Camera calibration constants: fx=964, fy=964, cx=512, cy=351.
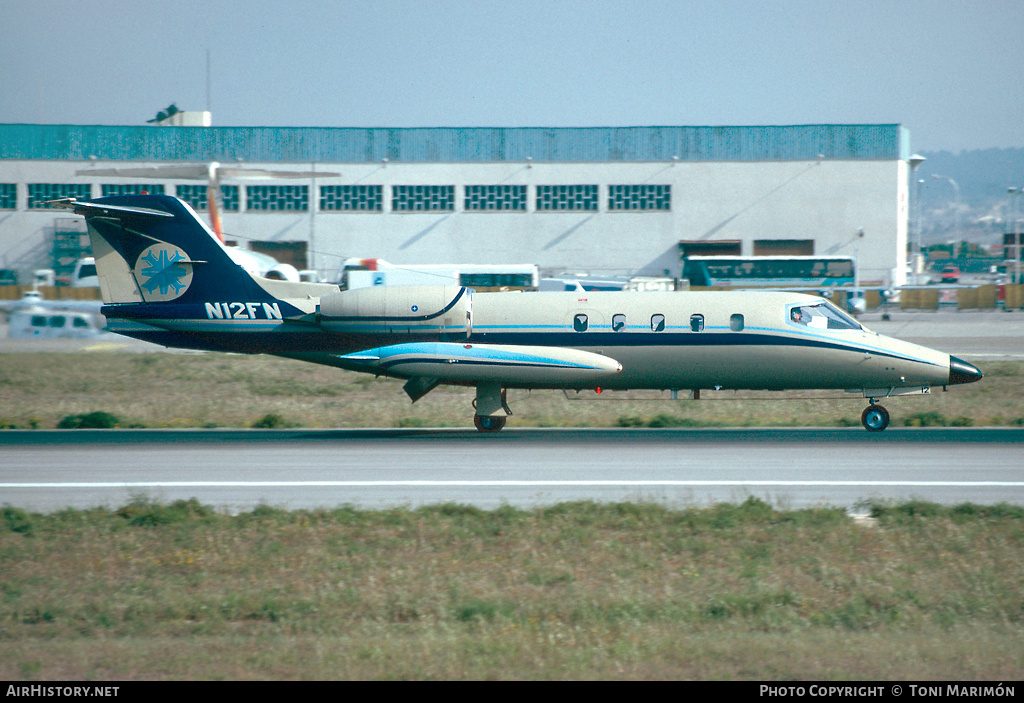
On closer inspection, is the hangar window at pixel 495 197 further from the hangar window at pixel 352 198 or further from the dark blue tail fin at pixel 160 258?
the dark blue tail fin at pixel 160 258

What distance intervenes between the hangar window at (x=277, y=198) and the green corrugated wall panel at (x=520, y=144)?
130 inches

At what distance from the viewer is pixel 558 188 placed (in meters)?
81.3

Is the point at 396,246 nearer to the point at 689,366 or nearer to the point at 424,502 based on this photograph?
the point at 689,366

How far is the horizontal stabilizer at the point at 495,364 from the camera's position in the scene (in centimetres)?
2112

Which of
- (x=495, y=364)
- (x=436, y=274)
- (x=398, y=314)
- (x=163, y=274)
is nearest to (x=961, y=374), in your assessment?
(x=495, y=364)

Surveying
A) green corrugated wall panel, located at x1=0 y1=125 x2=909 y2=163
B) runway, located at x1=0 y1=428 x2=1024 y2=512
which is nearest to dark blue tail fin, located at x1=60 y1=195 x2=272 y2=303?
runway, located at x1=0 y1=428 x2=1024 y2=512

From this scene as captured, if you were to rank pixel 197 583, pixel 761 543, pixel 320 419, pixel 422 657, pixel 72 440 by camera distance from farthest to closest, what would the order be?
1. pixel 320 419
2. pixel 72 440
3. pixel 761 543
4. pixel 197 583
5. pixel 422 657

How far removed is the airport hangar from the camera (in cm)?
8025

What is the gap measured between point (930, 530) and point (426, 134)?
7389cm

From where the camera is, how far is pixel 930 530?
1220 centimetres

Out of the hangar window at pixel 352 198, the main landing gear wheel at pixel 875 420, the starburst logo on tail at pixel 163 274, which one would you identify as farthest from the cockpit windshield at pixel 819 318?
the hangar window at pixel 352 198

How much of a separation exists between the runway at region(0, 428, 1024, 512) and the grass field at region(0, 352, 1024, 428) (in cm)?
148

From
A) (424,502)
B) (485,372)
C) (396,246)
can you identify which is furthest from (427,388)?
(396,246)

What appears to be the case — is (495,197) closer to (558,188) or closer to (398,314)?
(558,188)
